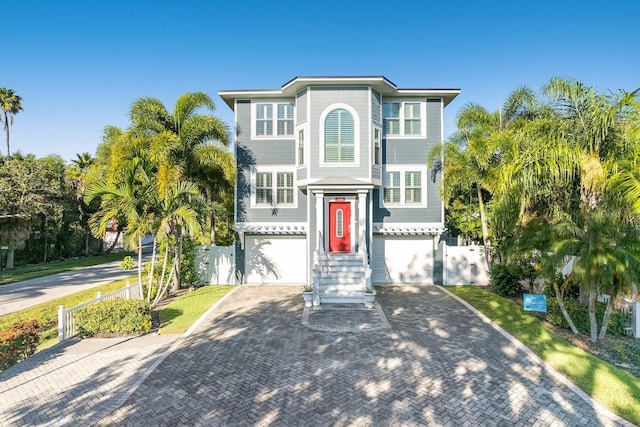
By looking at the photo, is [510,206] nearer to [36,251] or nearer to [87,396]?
[87,396]

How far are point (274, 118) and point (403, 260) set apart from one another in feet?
31.9

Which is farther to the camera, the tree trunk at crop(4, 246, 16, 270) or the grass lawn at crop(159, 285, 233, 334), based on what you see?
the tree trunk at crop(4, 246, 16, 270)

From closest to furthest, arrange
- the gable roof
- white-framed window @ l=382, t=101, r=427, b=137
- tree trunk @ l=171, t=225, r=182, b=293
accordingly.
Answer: tree trunk @ l=171, t=225, r=182, b=293 < the gable roof < white-framed window @ l=382, t=101, r=427, b=137

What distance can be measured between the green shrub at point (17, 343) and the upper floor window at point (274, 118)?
1138 cm

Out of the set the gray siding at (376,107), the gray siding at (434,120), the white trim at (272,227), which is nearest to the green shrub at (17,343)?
the white trim at (272,227)

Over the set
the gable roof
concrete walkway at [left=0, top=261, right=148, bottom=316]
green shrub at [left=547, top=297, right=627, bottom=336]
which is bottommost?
concrete walkway at [left=0, top=261, right=148, bottom=316]

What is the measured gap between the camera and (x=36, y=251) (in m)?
26.4

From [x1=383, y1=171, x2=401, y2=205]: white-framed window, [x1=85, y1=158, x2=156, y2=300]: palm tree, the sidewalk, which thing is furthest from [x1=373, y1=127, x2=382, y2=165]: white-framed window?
the sidewalk

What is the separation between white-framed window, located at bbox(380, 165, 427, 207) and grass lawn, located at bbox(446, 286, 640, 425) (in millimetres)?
6067

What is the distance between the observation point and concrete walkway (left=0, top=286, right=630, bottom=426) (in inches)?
216

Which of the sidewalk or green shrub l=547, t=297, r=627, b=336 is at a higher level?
green shrub l=547, t=297, r=627, b=336

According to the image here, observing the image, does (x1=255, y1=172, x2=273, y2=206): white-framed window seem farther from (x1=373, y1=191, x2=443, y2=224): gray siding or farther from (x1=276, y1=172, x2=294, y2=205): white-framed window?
(x1=373, y1=191, x2=443, y2=224): gray siding

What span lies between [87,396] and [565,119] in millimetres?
14262

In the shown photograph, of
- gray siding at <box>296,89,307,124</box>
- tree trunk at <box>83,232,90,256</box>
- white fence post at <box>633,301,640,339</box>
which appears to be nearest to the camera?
white fence post at <box>633,301,640,339</box>
